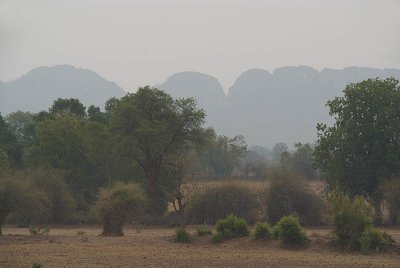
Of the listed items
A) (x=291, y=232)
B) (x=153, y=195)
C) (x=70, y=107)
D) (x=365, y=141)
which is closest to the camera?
(x=291, y=232)

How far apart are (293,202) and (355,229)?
42.5 ft

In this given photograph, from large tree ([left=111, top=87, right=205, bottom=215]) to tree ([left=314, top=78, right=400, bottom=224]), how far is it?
395 inches

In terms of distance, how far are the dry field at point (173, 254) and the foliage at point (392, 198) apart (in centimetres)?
858

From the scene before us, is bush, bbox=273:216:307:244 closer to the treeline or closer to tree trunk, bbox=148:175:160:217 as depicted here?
the treeline

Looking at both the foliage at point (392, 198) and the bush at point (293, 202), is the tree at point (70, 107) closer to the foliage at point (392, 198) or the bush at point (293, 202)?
the bush at point (293, 202)

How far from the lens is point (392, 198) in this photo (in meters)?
31.4

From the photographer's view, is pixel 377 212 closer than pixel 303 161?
Yes

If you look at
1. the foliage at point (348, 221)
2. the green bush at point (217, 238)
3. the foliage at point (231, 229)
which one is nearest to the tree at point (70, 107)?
the foliage at point (231, 229)

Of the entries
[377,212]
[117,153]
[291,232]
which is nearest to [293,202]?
[377,212]

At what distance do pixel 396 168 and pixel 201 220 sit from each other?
13011 mm

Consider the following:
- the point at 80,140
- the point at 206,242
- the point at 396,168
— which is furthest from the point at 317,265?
the point at 80,140

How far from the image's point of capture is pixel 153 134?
3806 centimetres

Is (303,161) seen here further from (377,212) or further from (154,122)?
(377,212)

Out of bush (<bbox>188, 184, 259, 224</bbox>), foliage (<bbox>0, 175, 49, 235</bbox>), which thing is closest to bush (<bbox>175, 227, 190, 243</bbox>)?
foliage (<bbox>0, 175, 49, 235</bbox>)
